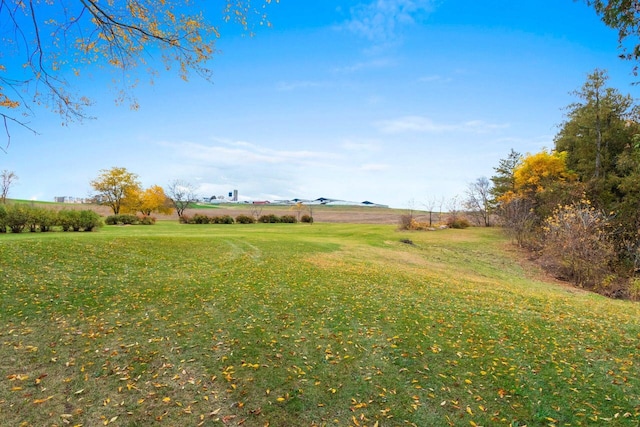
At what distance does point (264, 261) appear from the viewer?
15125 mm

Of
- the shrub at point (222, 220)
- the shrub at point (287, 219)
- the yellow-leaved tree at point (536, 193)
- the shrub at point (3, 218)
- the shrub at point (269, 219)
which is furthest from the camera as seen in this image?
the shrub at point (287, 219)

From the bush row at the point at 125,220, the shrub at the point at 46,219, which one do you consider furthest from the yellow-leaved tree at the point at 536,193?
the bush row at the point at 125,220

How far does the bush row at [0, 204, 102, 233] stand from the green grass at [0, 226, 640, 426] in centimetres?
1063

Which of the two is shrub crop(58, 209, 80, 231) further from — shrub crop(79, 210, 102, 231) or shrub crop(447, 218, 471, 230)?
shrub crop(447, 218, 471, 230)

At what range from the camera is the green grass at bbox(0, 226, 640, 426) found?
14.6 feet

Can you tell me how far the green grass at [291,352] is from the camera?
444cm

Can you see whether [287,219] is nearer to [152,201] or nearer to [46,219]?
[152,201]

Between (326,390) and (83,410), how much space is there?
3.20 metres

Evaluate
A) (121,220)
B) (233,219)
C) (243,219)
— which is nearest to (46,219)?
(121,220)

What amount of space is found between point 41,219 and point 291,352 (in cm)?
2309

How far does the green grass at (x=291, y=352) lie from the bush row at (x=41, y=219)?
419 inches

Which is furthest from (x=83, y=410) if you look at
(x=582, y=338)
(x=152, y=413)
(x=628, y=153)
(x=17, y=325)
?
(x=628, y=153)

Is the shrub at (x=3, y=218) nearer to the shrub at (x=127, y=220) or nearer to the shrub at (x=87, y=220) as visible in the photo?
the shrub at (x=87, y=220)

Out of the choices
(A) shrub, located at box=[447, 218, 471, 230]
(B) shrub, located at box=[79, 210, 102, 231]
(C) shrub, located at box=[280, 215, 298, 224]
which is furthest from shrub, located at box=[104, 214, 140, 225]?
(A) shrub, located at box=[447, 218, 471, 230]
